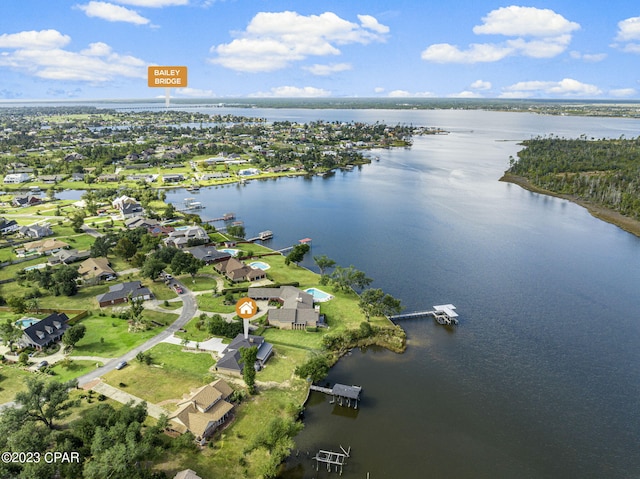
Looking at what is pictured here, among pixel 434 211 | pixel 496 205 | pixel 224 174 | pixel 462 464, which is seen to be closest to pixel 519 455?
pixel 462 464

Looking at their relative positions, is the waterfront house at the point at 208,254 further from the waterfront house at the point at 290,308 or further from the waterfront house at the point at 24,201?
the waterfront house at the point at 24,201

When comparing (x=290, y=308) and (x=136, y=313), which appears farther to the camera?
(x=290, y=308)

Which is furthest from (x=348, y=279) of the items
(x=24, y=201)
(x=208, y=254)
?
(x=24, y=201)

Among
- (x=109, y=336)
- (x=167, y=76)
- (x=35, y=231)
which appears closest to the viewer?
(x=109, y=336)

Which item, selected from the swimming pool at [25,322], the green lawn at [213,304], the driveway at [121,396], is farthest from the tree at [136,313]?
the swimming pool at [25,322]

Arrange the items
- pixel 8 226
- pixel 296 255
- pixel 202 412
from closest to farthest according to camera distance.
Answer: pixel 202 412
pixel 296 255
pixel 8 226

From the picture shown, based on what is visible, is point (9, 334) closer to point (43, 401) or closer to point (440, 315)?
point (43, 401)
